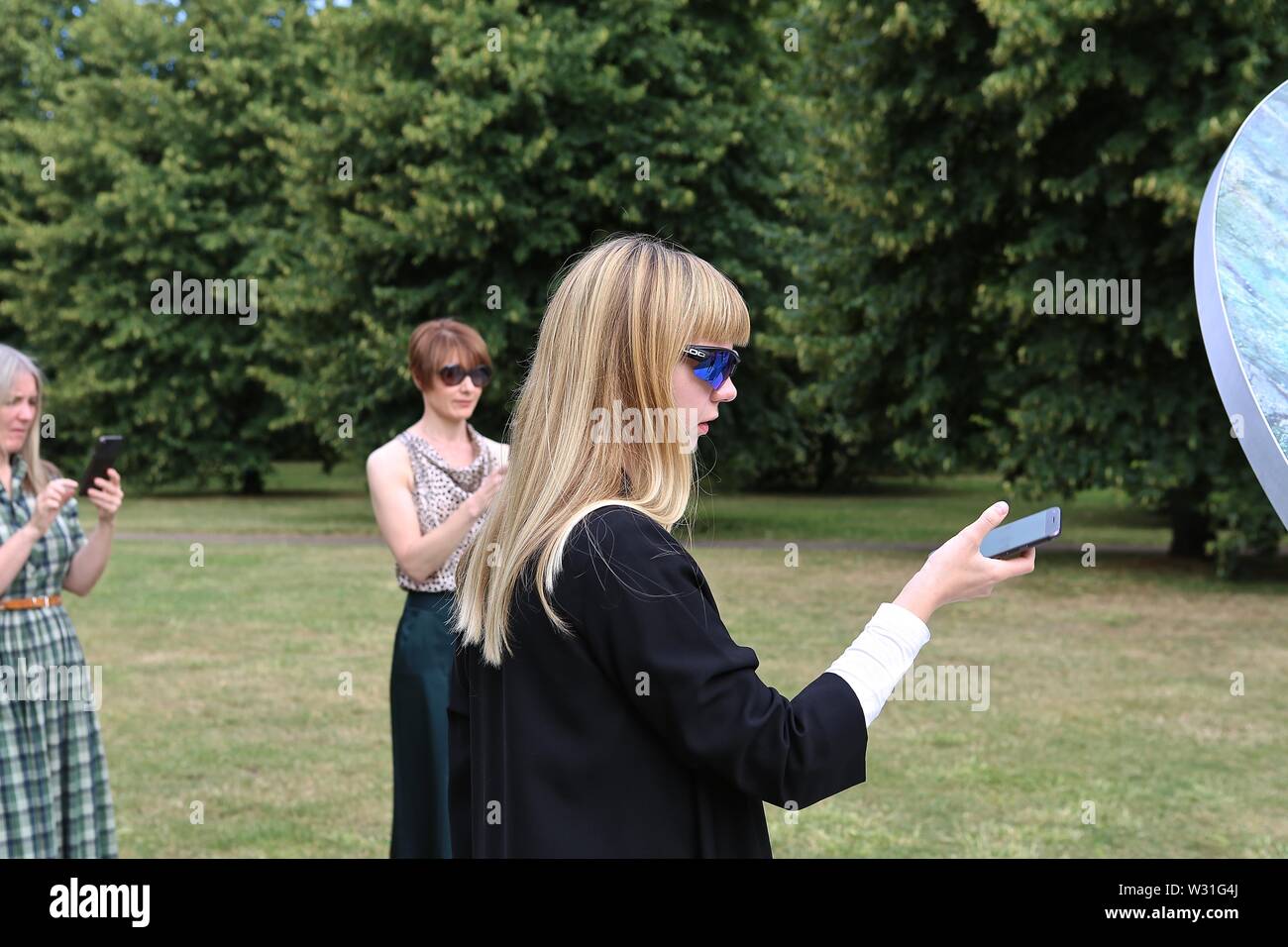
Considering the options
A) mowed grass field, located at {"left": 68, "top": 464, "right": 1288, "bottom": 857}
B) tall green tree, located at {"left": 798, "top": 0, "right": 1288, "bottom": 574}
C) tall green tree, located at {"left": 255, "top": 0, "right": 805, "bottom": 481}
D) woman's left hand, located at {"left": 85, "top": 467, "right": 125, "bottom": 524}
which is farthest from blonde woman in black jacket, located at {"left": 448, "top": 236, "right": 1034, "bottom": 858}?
tall green tree, located at {"left": 255, "top": 0, "right": 805, "bottom": 481}

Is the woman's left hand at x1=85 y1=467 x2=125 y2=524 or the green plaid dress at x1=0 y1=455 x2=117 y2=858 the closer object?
the green plaid dress at x1=0 y1=455 x2=117 y2=858

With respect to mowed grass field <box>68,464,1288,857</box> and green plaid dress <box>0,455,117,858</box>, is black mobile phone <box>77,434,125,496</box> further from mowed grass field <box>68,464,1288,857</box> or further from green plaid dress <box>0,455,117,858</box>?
mowed grass field <box>68,464,1288,857</box>

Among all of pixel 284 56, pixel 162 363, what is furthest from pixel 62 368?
pixel 284 56

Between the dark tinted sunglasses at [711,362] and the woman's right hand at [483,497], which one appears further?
the woman's right hand at [483,497]

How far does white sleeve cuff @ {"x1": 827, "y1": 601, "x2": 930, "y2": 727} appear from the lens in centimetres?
216

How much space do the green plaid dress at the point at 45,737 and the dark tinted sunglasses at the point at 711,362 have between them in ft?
11.8

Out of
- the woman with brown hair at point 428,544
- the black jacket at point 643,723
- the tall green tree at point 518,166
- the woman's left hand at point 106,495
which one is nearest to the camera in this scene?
the black jacket at point 643,723

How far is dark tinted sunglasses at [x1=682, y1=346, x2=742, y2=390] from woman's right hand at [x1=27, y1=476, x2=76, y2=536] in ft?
10.7

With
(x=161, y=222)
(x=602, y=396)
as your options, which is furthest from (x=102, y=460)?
(x=161, y=222)

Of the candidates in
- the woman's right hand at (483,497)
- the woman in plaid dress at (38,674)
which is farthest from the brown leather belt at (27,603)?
the woman's right hand at (483,497)

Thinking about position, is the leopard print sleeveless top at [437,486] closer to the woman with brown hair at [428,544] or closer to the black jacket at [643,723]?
the woman with brown hair at [428,544]

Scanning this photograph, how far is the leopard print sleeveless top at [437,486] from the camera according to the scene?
16.3 ft

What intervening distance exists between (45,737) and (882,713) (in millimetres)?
6484

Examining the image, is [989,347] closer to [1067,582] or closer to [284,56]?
[1067,582]
